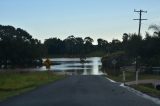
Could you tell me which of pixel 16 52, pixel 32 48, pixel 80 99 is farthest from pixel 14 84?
pixel 32 48

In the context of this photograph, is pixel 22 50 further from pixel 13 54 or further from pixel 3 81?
pixel 3 81

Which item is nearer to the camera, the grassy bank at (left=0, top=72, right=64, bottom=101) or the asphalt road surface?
the asphalt road surface

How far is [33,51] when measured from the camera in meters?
134

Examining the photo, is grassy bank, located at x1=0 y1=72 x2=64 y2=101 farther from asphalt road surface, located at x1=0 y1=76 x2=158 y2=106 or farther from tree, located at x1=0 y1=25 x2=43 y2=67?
tree, located at x1=0 y1=25 x2=43 y2=67

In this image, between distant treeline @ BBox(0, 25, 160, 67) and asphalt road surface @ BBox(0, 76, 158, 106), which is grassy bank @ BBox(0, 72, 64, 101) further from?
distant treeline @ BBox(0, 25, 160, 67)

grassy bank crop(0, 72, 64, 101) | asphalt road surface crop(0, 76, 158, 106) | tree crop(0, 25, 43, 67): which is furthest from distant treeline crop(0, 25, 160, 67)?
asphalt road surface crop(0, 76, 158, 106)

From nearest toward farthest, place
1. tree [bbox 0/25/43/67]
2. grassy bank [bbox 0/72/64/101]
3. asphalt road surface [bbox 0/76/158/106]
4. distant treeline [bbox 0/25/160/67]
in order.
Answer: asphalt road surface [bbox 0/76/158/106]
grassy bank [bbox 0/72/64/101]
distant treeline [bbox 0/25/160/67]
tree [bbox 0/25/43/67]

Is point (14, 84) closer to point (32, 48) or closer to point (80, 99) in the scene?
point (80, 99)

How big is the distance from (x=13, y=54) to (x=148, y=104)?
10294cm

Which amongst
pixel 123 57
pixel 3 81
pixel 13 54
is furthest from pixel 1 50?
pixel 3 81

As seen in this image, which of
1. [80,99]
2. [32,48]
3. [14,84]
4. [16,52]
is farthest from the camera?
[32,48]

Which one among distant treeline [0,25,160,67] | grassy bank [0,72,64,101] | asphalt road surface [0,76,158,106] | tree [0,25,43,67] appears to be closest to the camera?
asphalt road surface [0,76,158,106]

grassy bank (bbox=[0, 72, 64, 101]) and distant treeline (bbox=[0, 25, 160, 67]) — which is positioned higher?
distant treeline (bbox=[0, 25, 160, 67])

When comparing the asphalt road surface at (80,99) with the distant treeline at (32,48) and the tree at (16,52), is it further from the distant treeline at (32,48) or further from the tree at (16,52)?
the tree at (16,52)
